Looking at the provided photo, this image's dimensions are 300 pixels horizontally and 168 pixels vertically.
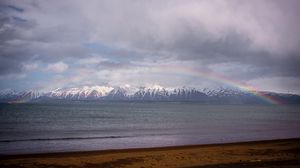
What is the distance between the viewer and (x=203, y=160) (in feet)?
67.4

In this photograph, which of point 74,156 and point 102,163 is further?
point 74,156

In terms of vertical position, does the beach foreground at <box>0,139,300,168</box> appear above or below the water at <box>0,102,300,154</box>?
above

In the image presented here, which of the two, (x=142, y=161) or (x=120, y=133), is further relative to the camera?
(x=120, y=133)

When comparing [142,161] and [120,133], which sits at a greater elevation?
[142,161]

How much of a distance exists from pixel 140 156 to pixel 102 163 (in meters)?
4.00

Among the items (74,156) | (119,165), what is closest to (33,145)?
(74,156)

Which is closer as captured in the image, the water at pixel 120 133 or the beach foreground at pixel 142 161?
the beach foreground at pixel 142 161

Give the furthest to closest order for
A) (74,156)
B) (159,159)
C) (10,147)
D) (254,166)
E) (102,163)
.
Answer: (10,147)
(74,156)
(159,159)
(102,163)
(254,166)

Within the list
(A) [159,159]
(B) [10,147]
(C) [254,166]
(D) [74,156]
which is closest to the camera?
(C) [254,166]

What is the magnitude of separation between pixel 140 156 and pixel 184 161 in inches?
160

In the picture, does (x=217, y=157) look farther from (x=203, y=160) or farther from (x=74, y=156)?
(x=74, y=156)

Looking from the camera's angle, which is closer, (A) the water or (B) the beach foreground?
(B) the beach foreground

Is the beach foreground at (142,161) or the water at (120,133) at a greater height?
the beach foreground at (142,161)

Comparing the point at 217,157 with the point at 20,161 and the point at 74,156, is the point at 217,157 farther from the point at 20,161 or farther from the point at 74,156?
the point at 20,161
